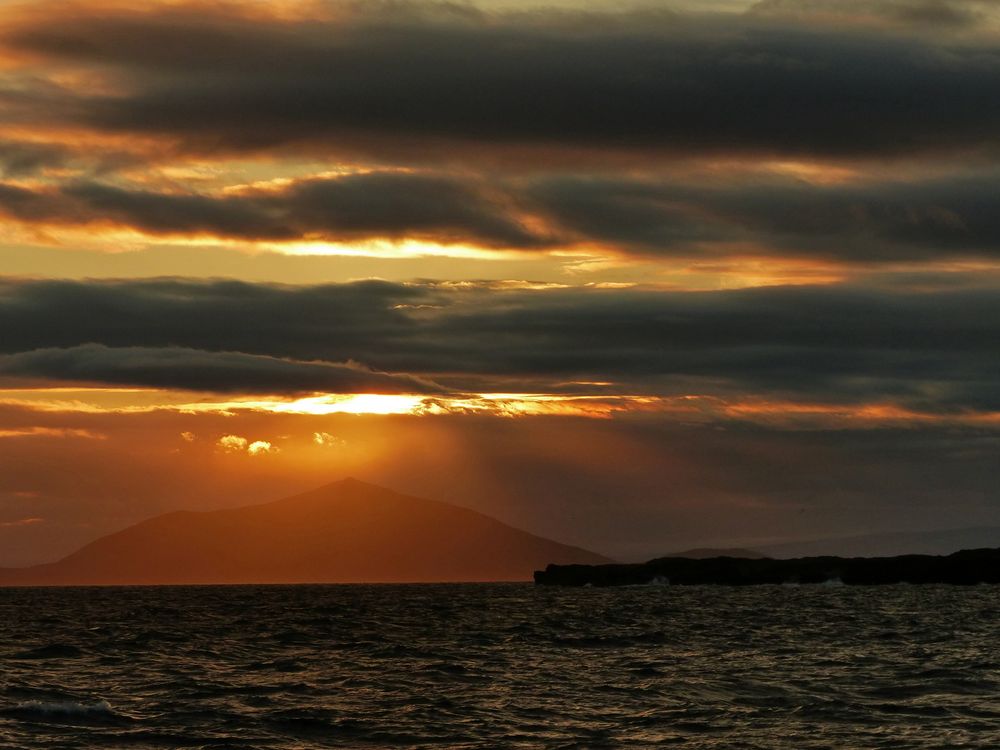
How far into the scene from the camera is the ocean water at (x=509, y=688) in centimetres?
4600

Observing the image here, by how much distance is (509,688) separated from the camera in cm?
5984

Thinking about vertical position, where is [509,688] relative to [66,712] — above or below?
below

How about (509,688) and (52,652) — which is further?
(52,652)

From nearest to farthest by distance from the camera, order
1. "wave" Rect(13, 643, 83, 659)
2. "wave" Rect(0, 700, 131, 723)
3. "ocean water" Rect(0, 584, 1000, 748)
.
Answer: "ocean water" Rect(0, 584, 1000, 748), "wave" Rect(0, 700, 131, 723), "wave" Rect(13, 643, 83, 659)

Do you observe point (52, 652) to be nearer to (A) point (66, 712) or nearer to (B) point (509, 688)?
(A) point (66, 712)

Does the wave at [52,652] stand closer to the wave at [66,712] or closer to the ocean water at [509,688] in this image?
the ocean water at [509,688]

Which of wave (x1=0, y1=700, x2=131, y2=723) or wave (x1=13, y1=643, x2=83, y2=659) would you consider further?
wave (x1=13, y1=643, x2=83, y2=659)

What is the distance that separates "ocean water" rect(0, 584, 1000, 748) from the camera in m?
46.0

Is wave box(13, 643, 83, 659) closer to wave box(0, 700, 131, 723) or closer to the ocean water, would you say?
the ocean water

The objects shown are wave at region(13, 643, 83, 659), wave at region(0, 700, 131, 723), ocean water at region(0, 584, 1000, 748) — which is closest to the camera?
ocean water at region(0, 584, 1000, 748)

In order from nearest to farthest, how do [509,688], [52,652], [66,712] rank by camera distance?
[66,712]
[509,688]
[52,652]

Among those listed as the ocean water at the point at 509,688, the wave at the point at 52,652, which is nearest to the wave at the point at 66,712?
the ocean water at the point at 509,688

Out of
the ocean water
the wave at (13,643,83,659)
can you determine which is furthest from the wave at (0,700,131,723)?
the wave at (13,643,83,659)

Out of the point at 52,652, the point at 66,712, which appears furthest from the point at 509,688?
the point at 52,652
